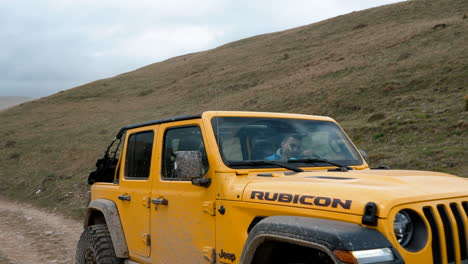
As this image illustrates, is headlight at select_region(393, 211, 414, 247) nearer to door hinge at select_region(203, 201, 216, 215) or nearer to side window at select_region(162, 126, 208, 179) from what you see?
door hinge at select_region(203, 201, 216, 215)

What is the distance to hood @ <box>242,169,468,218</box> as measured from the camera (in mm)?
2541

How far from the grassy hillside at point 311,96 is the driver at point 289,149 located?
6.71m

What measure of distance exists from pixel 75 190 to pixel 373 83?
1413 centimetres

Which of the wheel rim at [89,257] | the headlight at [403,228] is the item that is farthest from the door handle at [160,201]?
the headlight at [403,228]

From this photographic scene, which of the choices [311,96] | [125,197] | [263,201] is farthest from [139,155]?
[311,96]

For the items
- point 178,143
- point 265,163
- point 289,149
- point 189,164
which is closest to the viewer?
point 189,164

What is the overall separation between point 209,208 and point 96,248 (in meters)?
2.04

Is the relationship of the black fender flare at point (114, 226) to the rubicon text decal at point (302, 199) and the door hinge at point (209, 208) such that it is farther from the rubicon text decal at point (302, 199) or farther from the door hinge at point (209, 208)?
the rubicon text decal at point (302, 199)

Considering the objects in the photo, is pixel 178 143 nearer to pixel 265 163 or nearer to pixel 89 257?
pixel 265 163

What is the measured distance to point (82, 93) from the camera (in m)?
47.4

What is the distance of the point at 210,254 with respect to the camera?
3.39m

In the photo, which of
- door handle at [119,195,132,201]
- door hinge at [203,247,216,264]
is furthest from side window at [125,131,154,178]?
door hinge at [203,247,216,264]

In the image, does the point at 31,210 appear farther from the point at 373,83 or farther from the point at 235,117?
the point at 373,83

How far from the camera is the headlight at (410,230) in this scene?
2469 mm
